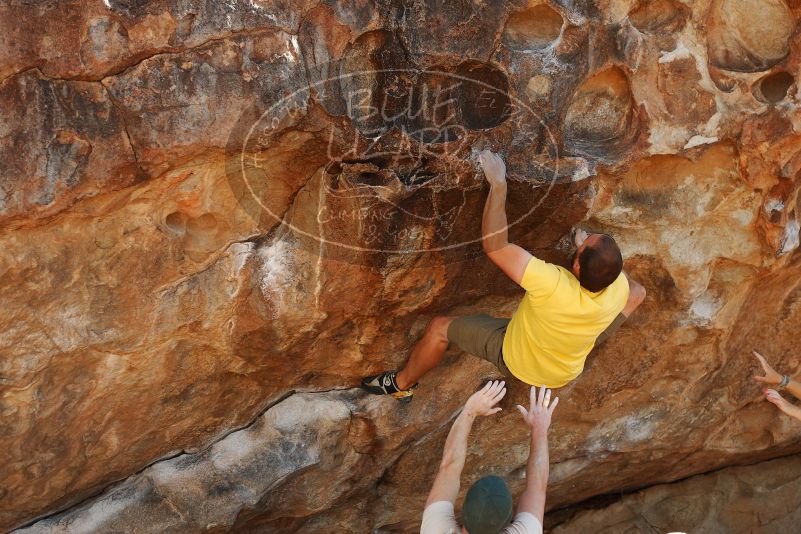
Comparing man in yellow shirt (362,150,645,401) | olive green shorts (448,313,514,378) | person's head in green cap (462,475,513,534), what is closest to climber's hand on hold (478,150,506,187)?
man in yellow shirt (362,150,645,401)

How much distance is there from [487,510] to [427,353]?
0.84 metres

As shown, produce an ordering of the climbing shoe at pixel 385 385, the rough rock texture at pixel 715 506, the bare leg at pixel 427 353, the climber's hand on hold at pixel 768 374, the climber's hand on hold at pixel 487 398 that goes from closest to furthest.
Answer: the climber's hand on hold at pixel 487 398 < the bare leg at pixel 427 353 < the climbing shoe at pixel 385 385 < the climber's hand on hold at pixel 768 374 < the rough rock texture at pixel 715 506

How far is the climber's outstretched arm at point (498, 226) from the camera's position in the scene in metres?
2.87

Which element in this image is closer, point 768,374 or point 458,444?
point 458,444

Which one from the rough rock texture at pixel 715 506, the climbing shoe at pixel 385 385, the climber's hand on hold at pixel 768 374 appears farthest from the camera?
the rough rock texture at pixel 715 506

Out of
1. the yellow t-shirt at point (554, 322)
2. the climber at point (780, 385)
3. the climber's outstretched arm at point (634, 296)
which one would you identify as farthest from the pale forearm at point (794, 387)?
the yellow t-shirt at point (554, 322)

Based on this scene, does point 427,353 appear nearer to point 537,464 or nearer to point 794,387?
point 537,464

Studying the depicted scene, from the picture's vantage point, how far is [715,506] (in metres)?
4.84

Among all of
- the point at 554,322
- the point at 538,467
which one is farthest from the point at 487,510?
the point at 554,322

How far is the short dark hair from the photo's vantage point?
2.80 meters

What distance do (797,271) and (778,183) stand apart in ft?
2.10

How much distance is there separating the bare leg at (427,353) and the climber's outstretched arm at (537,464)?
490 millimetres

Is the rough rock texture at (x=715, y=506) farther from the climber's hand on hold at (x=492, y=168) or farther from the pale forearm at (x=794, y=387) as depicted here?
the climber's hand on hold at (x=492, y=168)

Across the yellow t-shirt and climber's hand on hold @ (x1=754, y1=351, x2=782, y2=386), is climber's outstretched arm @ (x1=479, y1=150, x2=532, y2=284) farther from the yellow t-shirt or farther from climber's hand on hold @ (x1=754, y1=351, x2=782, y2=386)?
climber's hand on hold @ (x1=754, y1=351, x2=782, y2=386)
